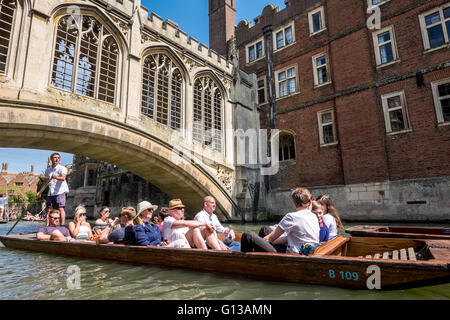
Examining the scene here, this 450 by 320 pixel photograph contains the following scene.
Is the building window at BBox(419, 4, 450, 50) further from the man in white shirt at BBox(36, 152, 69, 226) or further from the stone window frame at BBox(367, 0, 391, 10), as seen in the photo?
the man in white shirt at BBox(36, 152, 69, 226)

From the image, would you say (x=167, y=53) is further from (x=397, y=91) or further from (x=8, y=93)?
(x=397, y=91)

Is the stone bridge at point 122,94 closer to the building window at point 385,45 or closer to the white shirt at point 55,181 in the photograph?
the white shirt at point 55,181

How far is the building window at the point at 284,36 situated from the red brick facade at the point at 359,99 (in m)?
0.25

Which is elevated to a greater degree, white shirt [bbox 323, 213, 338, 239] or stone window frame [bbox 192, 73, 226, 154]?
stone window frame [bbox 192, 73, 226, 154]

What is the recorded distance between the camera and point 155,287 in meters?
2.95

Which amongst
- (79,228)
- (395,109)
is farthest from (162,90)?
(395,109)

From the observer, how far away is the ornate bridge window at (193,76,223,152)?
1134 centimetres

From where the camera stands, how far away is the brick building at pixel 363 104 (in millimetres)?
9508

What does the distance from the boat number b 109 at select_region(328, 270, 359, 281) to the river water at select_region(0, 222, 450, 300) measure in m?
0.12

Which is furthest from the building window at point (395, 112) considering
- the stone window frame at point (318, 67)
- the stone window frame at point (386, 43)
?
the stone window frame at point (318, 67)

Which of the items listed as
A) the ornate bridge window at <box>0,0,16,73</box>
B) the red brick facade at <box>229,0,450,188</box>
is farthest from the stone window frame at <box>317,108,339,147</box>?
the ornate bridge window at <box>0,0,16,73</box>

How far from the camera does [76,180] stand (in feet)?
76.7

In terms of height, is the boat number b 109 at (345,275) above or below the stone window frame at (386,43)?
below
